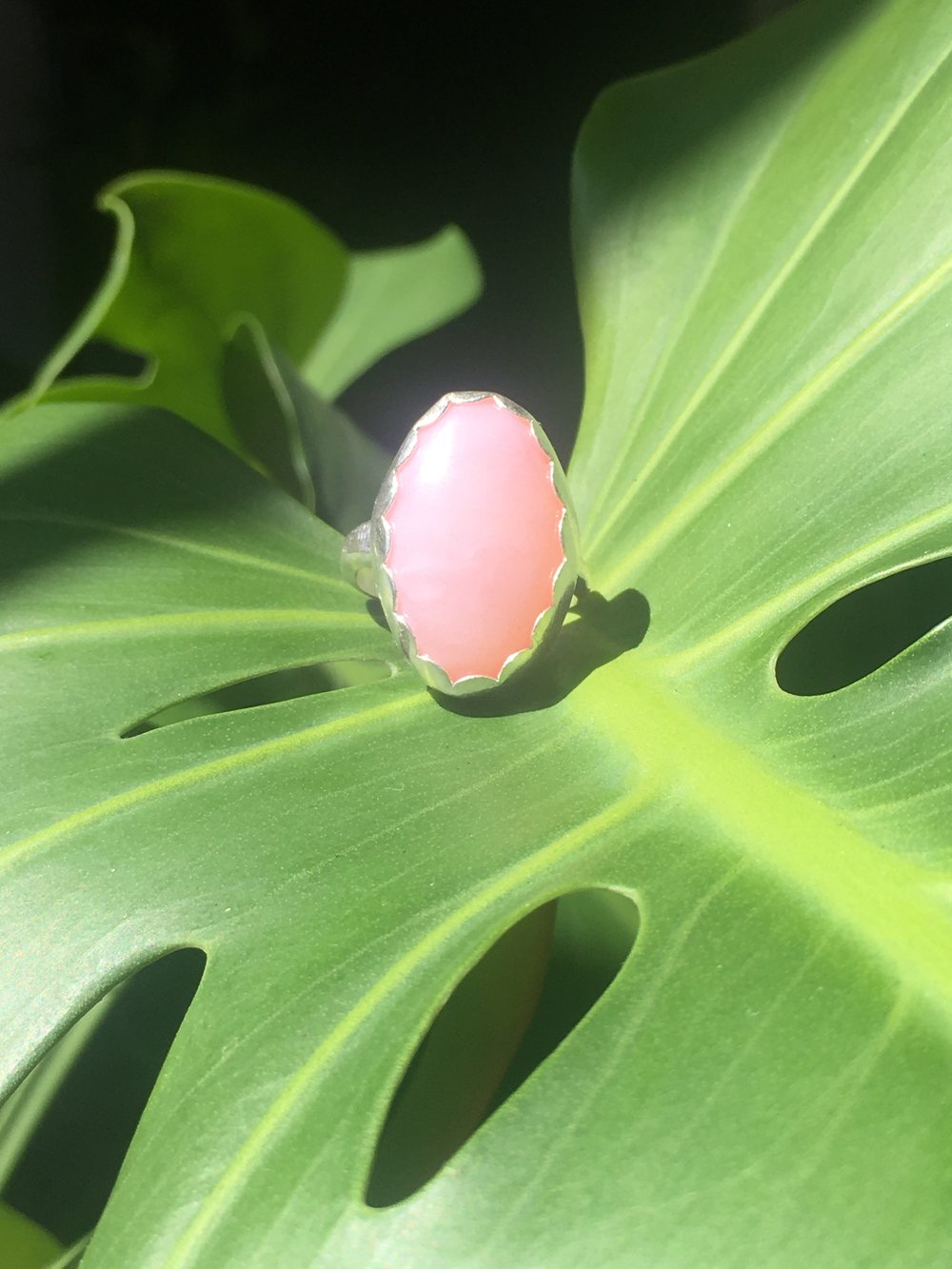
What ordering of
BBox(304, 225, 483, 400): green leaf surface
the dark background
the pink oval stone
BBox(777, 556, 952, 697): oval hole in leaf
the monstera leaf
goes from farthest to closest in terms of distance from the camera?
the dark background < BBox(304, 225, 483, 400): green leaf surface < BBox(777, 556, 952, 697): oval hole in leaf < the pink oval stone < the monstera leaf

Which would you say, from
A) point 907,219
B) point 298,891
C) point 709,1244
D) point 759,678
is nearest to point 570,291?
point 907,219

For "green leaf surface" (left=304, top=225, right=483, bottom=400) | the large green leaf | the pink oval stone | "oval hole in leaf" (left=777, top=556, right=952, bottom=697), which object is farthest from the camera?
"green leaf surface" (left=304, top=225, right=483, bottom=400)

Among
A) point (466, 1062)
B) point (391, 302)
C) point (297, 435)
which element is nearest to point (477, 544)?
point (466, 1062)

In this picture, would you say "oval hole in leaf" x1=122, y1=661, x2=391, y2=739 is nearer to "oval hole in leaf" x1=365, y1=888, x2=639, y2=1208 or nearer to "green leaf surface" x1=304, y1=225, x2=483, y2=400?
"oval hole in leaf" x1=365, y1=888, x2=639, y2=1208

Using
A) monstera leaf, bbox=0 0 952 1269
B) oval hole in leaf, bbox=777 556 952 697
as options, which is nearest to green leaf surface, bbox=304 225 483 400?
monstera leaf, bbox=0 0 952 1269

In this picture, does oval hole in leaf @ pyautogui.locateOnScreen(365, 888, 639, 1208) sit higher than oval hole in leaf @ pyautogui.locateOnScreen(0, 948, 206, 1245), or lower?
higher
